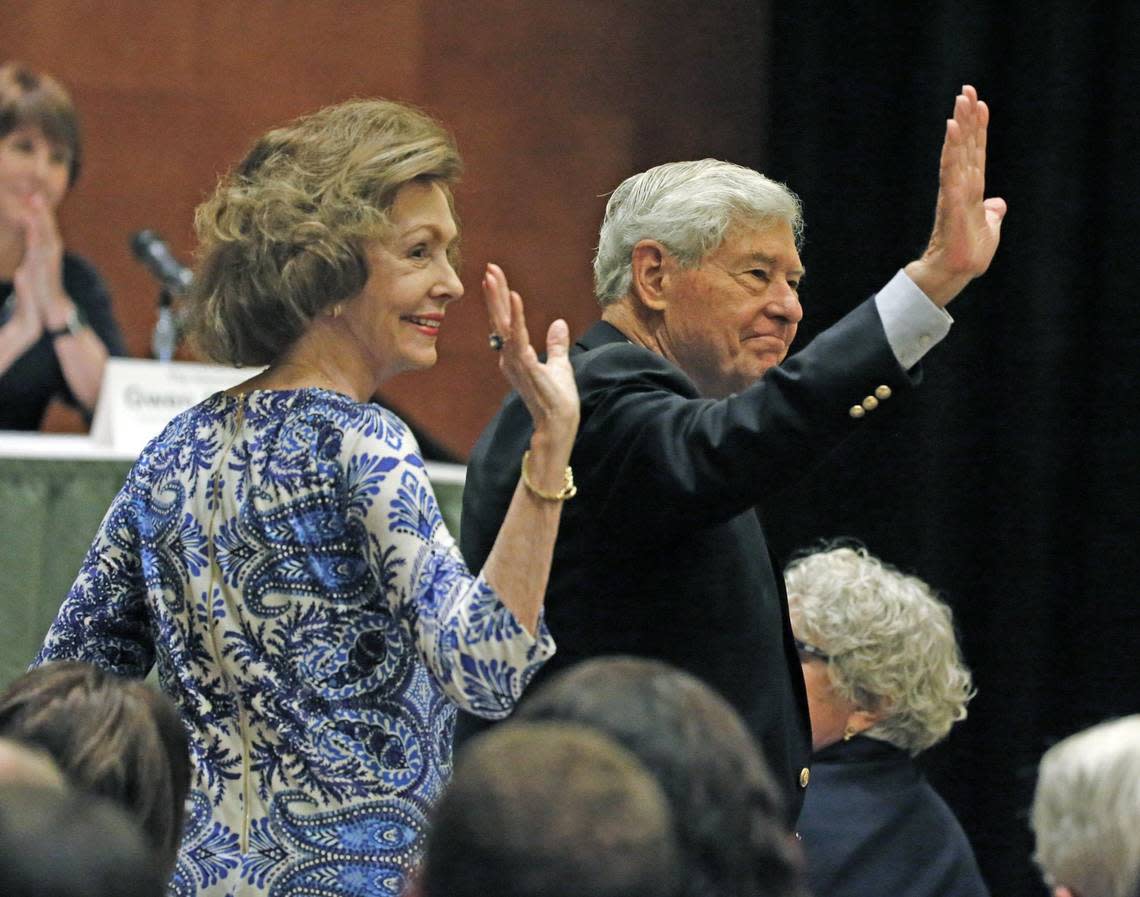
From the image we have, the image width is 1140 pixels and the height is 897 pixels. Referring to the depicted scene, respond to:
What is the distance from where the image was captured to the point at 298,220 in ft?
6.80

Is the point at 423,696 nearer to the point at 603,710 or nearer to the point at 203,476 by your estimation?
the point at 203,476

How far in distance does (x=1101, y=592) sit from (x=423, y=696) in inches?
127

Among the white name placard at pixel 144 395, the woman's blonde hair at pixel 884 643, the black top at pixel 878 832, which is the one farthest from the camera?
the white name placard at pixel 144 395

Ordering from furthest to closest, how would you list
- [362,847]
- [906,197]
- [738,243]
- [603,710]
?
[906,197]
[738,243]
[362,847]
[603,710]

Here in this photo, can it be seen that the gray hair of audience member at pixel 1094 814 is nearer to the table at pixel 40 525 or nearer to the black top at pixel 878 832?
the black top at pixel 878 832

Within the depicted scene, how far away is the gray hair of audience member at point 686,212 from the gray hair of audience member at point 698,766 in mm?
1260

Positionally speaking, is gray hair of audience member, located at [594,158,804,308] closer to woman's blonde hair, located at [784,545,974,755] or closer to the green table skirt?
woman's blonde hair, located at [784,545,974,755]

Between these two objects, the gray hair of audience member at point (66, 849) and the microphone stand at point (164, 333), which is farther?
the microphone stand at point (164, 333)

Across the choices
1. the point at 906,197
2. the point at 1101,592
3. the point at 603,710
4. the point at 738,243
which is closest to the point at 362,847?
the point at 603,710

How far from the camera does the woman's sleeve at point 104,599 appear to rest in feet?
7.00

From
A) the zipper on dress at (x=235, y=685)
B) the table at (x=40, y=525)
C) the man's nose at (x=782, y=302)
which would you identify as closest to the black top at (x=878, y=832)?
the man's nose at (x=782, y=302)

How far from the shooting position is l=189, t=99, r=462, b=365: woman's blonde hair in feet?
6.82

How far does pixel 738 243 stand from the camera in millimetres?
2506

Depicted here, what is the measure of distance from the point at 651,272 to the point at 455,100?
3685mm
